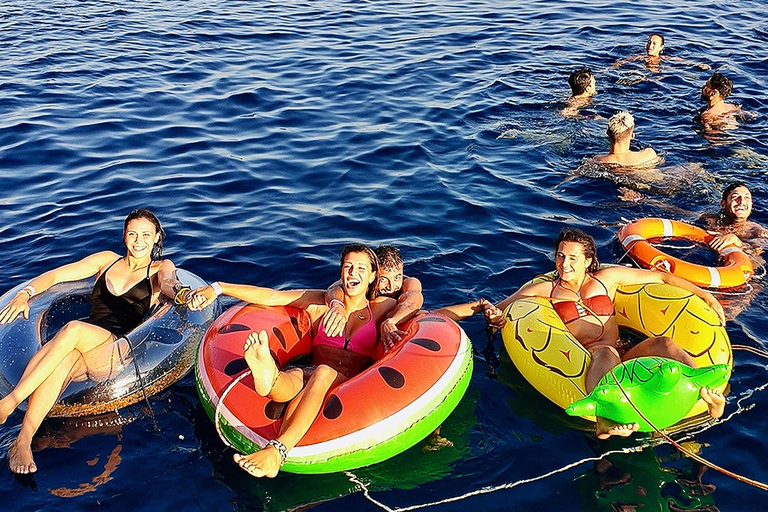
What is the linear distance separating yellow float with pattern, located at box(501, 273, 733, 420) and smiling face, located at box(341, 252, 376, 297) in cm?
118

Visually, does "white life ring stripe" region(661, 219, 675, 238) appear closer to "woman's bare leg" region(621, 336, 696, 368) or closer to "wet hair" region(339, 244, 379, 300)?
"woman's bare leg" region(621, 336, 696, 368)

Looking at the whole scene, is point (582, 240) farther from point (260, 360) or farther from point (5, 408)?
point (5, 408)

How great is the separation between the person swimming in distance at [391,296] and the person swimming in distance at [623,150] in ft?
13.5

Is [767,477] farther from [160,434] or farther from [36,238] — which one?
[36,238]

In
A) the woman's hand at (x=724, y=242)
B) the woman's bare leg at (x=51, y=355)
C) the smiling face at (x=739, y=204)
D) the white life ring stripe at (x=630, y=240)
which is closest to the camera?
the woman's bare leg at (x=51, y=355)

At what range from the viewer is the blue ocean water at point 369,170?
5016 millimetres

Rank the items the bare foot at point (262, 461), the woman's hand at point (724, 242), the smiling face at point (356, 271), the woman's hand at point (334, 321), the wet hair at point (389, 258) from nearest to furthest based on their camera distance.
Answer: the bare foot at point (262, 461) → the woman's hand at point (334, 321) → the smiling face at point (356, 271) → the wet hair at point (389, 258) → the woman's hand at point (724, 242)

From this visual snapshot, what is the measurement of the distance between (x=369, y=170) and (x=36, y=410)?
5.50 meters

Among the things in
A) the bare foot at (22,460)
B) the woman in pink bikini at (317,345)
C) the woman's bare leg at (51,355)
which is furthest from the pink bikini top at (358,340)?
the bare foot at (22,460)

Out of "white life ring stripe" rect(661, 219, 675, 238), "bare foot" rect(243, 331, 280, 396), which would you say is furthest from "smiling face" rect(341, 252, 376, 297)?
"white life ring stripe" rect(661, 219, 675, 238)

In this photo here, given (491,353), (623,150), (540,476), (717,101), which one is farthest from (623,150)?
(540,476)

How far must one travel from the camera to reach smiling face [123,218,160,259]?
237 inches

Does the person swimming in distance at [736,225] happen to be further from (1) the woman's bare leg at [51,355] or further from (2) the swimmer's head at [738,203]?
A: (1) the woman's bare leg at [51,355]

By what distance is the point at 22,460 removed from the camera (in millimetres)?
5012
